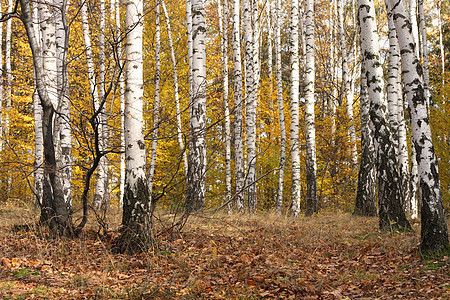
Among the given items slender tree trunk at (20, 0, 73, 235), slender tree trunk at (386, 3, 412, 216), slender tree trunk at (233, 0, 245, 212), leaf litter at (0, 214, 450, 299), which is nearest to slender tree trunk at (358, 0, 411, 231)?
slender tree trunk at (386, 3, 412, 216)

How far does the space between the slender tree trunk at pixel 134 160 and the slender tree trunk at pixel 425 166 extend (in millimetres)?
4016

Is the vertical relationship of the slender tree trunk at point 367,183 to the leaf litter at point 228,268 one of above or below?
above

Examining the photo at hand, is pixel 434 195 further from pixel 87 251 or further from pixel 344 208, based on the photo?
pixel 344 208

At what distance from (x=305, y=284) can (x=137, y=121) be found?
346 centimetres

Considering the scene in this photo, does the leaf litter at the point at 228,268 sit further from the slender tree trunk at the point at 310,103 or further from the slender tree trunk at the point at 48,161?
the slender tree trunk at the point at 310,103

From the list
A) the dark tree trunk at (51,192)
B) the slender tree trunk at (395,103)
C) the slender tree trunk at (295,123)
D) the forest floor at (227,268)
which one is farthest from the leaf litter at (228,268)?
the slender tree trunk at (295,123)

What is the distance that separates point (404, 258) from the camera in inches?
218

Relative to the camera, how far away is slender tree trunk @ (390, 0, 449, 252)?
17.5ft

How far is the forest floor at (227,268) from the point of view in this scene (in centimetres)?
433

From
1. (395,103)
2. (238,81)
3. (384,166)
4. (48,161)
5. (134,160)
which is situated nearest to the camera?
(134,160)

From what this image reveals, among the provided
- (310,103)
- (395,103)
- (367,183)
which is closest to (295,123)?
(310,103)

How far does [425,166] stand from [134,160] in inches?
166

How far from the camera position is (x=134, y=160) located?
6.00m

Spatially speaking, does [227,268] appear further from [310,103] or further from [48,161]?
[310,103]
